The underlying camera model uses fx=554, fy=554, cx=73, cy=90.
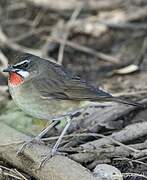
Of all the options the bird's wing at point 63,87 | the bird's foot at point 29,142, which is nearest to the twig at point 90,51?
the bird's wing at point 63,87

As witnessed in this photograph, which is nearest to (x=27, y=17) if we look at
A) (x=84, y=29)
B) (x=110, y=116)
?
(x=84, y=29)

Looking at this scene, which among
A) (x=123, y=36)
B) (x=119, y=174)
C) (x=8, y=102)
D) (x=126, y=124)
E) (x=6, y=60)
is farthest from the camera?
(x=123, y=36)

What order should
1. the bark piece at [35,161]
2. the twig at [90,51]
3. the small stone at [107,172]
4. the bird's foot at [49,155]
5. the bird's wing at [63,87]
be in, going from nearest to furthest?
the bark piece at [35,161]
the small stone at [107,172]
the bird's foot at [49,155]
the bird's wing at [63,87]
the twig at [90,51]

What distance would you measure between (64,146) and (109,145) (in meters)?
0.46

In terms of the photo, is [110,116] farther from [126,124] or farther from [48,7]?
[48,7]

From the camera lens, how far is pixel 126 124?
19.6 feet

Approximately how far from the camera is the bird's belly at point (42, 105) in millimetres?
5082

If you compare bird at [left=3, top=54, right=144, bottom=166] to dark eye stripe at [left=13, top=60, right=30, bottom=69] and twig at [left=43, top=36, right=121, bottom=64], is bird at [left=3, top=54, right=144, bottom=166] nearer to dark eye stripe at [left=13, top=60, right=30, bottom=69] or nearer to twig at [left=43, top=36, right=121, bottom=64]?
dark eye stripe at [left=13, top=60, right=30, bottom=69]

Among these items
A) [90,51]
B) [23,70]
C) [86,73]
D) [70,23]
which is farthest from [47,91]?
[70,23]

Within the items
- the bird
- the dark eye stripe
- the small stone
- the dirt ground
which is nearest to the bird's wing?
the bird

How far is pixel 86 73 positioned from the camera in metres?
7.89

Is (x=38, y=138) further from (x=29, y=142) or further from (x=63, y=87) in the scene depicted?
(x=63, y=87)

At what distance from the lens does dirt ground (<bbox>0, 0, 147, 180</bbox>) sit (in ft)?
16.6

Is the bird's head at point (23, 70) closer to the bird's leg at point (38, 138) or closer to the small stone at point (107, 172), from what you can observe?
the bird's leg at point (38, 138)
